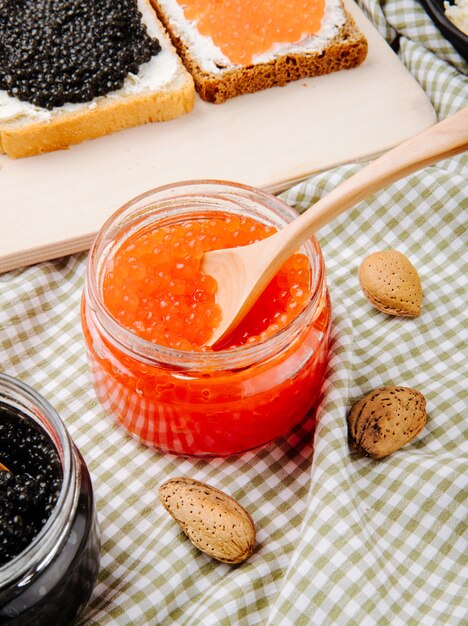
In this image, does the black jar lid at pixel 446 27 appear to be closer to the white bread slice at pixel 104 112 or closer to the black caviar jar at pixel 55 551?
the white bread slice at pixel 104 112

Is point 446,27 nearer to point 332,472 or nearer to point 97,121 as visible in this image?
point 97,121

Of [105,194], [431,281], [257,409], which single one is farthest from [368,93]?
[257,409]

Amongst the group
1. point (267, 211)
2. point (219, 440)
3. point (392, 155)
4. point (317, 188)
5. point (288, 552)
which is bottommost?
point (288, 552)

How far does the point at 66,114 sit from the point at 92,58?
206 millimetres

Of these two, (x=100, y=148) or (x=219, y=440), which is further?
(x=100, y=148)

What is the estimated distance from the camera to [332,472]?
6.74 feet

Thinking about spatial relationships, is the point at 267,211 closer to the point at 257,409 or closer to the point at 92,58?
the point at 257,409

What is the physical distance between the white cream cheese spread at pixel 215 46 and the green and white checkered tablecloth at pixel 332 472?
0.57m

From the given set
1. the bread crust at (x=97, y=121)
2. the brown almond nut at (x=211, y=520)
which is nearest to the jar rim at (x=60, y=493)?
the brown almond nut at (x=211, y=520)

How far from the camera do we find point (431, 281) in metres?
2.52

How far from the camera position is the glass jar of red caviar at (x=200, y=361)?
1.89 meters

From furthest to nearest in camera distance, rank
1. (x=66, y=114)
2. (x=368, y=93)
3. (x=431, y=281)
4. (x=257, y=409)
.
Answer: (x=368, y=93) < (x=66, y=114) < (x=431, y=281) < (x=257, y=409)

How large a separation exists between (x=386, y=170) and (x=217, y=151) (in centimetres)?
104

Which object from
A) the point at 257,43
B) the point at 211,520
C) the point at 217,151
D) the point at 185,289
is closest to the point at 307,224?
the point at 185,289
